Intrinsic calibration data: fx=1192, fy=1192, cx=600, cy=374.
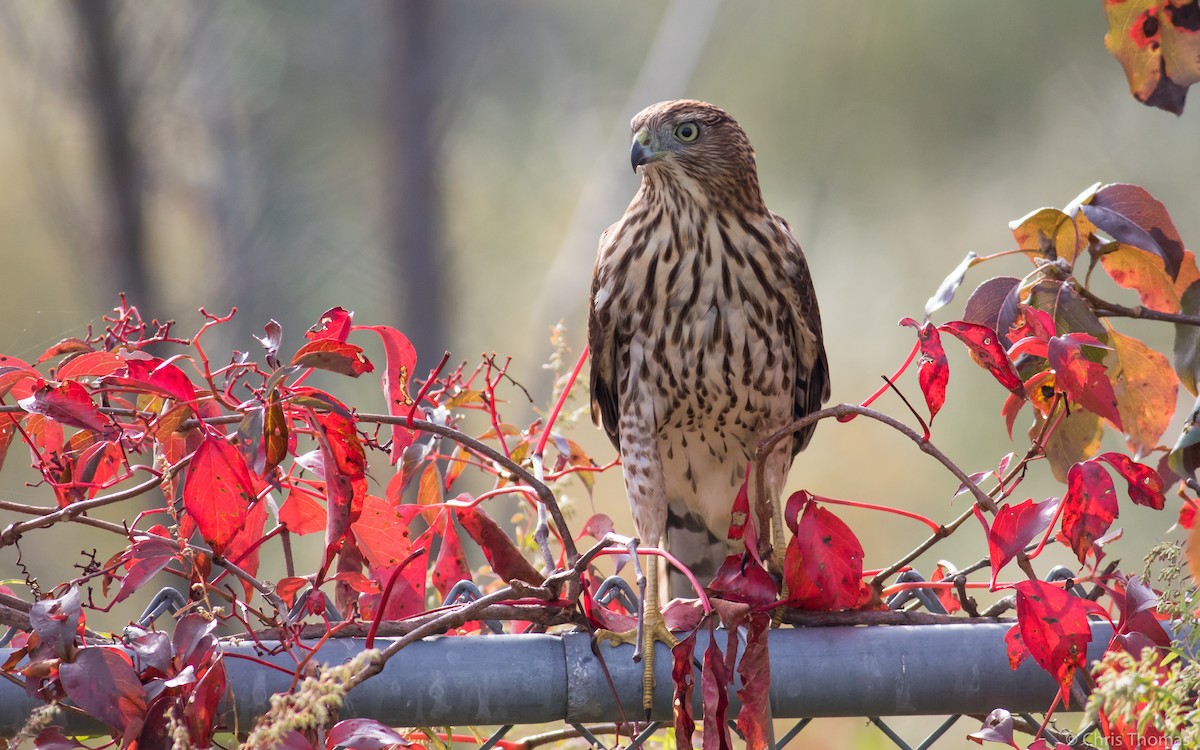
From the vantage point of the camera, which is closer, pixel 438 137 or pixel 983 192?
pixel 438 137

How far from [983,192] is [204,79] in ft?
25.2

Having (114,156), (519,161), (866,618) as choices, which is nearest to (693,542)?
(866,618)

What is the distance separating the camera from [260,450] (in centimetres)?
120

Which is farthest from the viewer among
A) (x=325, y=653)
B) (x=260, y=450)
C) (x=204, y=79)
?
(x=204, y=79)

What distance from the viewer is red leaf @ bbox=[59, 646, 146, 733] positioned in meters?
1.13

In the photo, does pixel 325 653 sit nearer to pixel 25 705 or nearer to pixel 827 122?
pixel 25 705

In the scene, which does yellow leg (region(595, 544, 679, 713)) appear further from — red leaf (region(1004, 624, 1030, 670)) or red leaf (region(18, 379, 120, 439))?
red leaf (region(18, 379, 120, 439))

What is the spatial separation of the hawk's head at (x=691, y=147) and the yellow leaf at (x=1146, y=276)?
43.9 inches

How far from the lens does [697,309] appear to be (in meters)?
2.46

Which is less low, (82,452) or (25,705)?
(82,452)

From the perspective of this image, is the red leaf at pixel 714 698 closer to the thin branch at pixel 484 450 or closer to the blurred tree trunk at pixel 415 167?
the thin branch at pixel 484 450

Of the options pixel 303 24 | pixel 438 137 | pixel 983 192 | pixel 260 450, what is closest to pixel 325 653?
pixel 260 450

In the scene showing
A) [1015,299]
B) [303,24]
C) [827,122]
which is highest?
[827,122]

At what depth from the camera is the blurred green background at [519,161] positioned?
19.9ft
